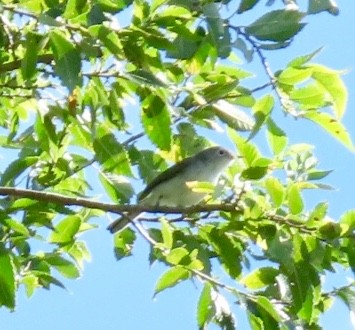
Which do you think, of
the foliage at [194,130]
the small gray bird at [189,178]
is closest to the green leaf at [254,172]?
the foliage at [194,130]

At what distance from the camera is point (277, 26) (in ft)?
7.96

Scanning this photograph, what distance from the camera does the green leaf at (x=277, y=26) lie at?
95.3 inches

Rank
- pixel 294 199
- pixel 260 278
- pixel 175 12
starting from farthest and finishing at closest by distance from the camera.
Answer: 1. pixel 260 278
2. pixel 294 199
3. pixel 175 12

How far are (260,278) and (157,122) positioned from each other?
0.63 metres

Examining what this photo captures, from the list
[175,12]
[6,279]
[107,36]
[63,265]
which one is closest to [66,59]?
[107,36]

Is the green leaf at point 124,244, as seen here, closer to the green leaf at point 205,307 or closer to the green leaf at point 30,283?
the green leaf at point 30,283

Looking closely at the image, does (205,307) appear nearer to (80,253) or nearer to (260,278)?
(260,278)

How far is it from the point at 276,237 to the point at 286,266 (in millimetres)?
91

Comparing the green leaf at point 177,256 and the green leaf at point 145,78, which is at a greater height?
the green leaf at point 145,78

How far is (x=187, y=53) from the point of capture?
255 cm

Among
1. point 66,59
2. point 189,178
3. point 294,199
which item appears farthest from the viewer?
point 189,178

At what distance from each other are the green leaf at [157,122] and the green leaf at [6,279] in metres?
0.56

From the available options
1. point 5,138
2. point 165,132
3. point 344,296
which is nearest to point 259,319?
point 344,296

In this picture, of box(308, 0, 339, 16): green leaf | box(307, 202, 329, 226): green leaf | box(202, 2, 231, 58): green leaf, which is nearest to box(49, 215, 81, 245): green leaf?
box(307, 202, 329, 226): green leaf
